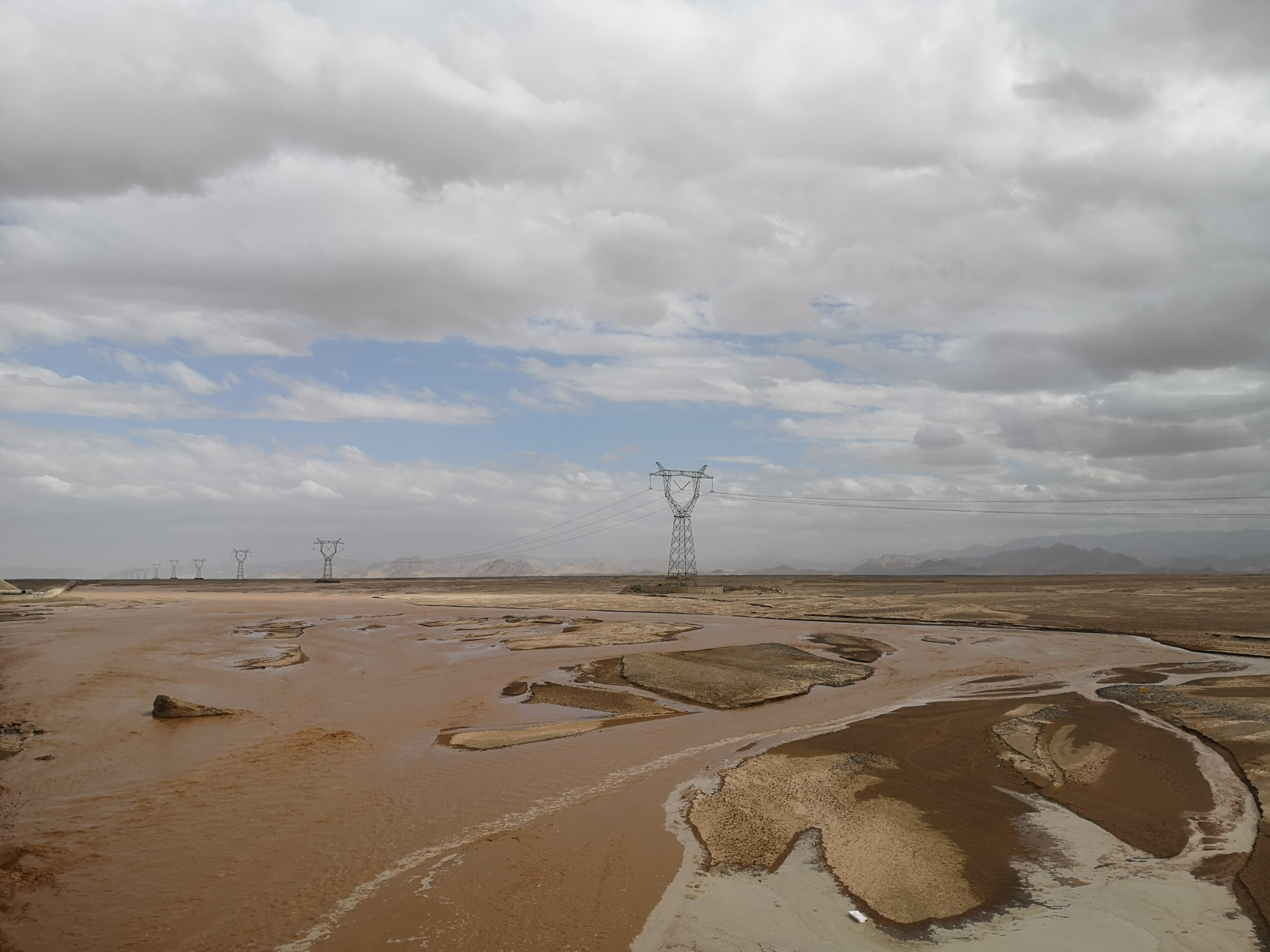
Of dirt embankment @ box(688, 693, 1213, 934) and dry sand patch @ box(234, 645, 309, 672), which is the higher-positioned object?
dry sand patch @ box(234, 645, 309, 672)

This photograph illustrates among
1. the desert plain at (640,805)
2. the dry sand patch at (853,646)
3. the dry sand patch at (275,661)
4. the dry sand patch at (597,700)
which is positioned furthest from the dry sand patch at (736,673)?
the dry sand patch at (275,661)

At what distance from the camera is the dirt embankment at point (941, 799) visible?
9359 millimetres

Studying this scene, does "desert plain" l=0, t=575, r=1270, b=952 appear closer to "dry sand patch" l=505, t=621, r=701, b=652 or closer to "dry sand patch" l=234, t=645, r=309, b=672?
"dry sand patch" l=234, t=645, r=309, b=672

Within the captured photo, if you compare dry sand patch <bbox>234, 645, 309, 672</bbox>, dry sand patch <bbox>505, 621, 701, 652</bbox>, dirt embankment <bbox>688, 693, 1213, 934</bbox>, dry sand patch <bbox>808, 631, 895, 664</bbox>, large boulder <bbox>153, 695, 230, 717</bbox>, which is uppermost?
large boulder <bbox>153, 695, 230, 717</bbox>

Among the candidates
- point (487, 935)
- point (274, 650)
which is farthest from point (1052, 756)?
point (274, 650)

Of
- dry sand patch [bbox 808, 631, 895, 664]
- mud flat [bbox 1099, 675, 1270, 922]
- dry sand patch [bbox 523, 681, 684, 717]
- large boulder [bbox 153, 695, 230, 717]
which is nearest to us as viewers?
mud flat [bbox 1099, 675, 1270, 922]

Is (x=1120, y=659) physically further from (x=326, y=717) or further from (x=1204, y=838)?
(x=326, y=717)

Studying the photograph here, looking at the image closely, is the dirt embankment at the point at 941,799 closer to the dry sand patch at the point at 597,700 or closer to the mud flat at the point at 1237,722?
the mud flat at the point at 1237,722

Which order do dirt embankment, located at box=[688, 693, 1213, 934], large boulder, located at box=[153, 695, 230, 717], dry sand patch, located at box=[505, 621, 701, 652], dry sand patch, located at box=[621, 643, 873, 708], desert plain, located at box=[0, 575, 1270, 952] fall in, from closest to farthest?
desert plain, located at box=[0, 575, 1270, 952], dirt embankment, located at box=[688, 693, 1213, 934], large boulder, located at box=[153, 695, 230, 717], dry sand patch, located at box=[621, 643, 873, 708], dry sand patch, located at box=[505, 621, 701, 652]

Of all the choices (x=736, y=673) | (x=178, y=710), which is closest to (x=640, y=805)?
(x=736, y=673)

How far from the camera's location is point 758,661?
90.9 feet

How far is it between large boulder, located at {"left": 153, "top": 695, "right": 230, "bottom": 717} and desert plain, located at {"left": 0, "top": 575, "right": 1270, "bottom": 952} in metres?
0.09

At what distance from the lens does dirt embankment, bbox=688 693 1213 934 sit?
30.7ft

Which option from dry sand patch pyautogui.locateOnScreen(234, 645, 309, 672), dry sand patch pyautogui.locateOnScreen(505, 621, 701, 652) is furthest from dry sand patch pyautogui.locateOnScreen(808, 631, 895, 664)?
dry sand patch pyautogui.locateOnScreen(234, 645, 309, 672)
